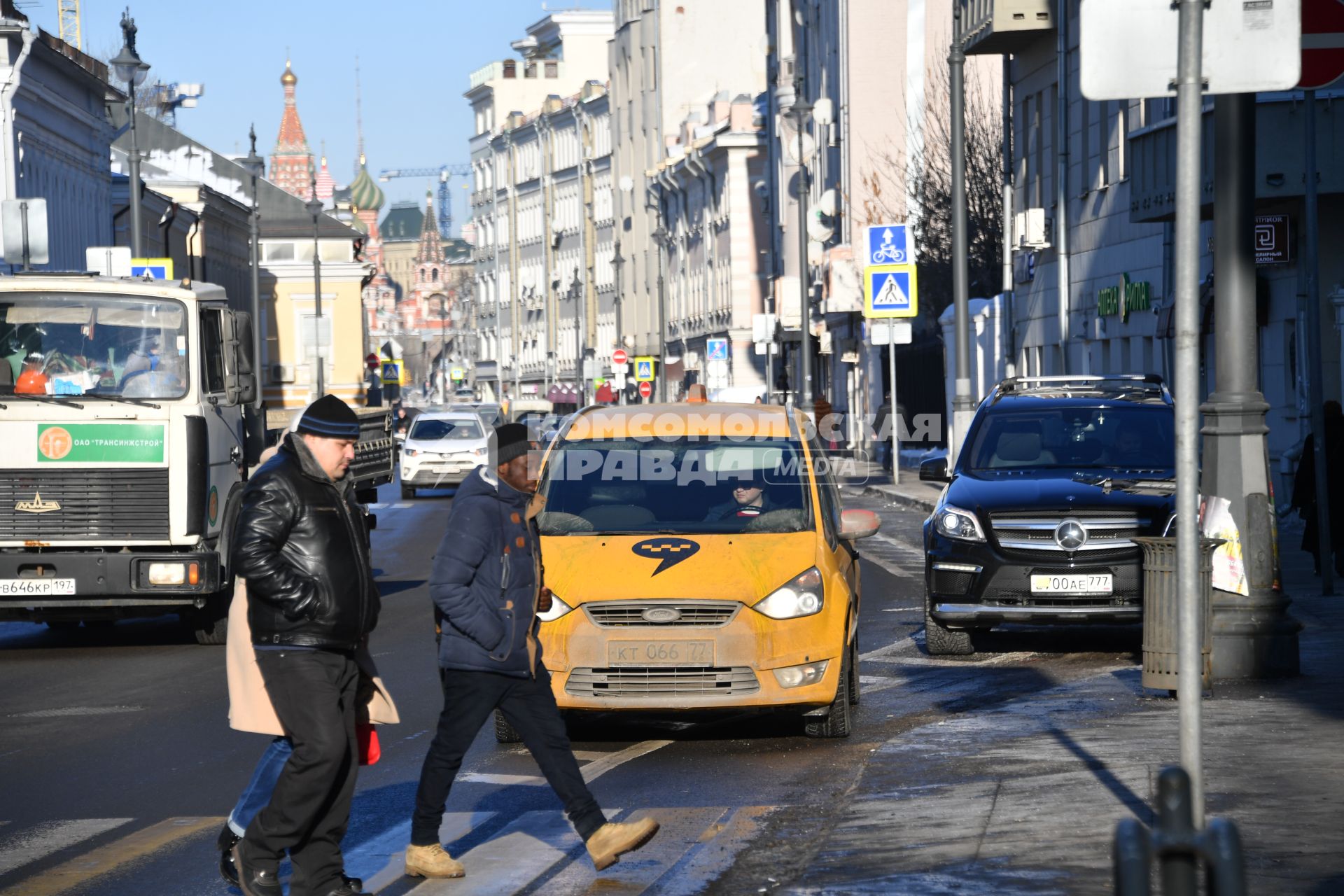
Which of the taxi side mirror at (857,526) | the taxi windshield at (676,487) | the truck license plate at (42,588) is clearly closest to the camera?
the taxi windshield at (676,487)

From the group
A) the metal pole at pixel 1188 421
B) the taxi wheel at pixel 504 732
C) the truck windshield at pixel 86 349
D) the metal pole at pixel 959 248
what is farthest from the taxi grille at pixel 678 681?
the metal pole at pixel 959 248

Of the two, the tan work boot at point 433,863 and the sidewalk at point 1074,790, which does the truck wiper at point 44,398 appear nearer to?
the sidewalk at point 1074,790

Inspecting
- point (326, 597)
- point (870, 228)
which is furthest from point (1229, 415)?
point (870, 228)

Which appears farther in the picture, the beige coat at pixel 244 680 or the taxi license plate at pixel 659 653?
the taxi license plate at pixel 659 653

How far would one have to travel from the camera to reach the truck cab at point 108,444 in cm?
1555

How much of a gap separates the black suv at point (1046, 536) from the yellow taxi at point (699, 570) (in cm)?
193

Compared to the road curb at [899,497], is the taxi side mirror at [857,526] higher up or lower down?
higher up

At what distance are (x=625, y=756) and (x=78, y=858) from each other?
3163mm

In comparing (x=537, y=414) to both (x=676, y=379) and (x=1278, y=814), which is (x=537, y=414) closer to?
(x=676, y=379)

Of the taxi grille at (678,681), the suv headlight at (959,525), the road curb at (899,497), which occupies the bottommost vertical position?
the road curb at (899,497)

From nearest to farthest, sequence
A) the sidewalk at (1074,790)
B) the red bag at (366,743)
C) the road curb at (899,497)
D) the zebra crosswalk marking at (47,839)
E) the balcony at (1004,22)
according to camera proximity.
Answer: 1. the sidewalk at (1074,790)
2. the red bag at (366,743)
3. the zebra crosswalk marking at (47,839)
4. the road curb at (899,497)
5. the balcony at (1004,22)

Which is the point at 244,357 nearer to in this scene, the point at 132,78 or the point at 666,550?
the point at 666,550

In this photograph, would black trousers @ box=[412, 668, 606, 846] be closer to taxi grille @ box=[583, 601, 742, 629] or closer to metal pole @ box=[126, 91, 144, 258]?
taxi grille @ box=[583, 601, 742, 629]

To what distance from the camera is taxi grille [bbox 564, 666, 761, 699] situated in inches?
409
